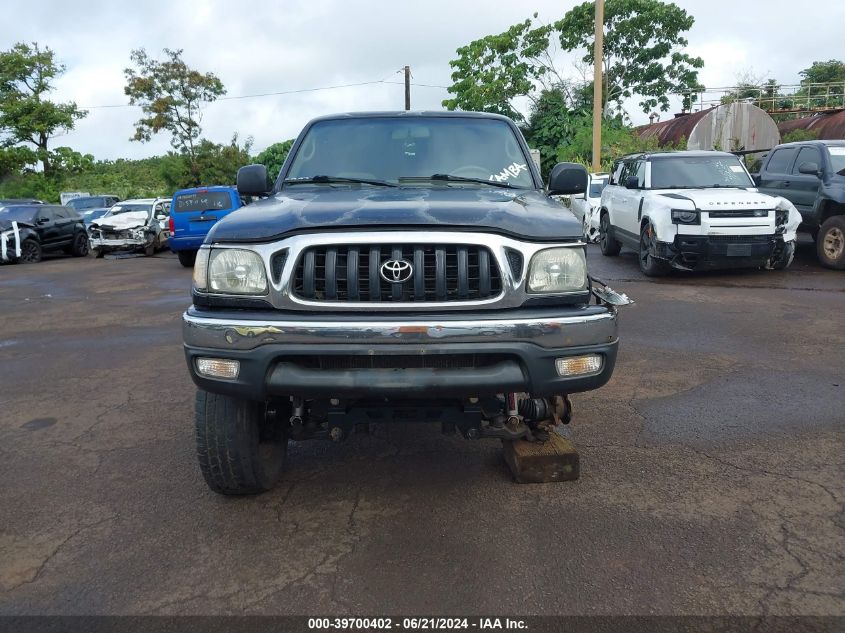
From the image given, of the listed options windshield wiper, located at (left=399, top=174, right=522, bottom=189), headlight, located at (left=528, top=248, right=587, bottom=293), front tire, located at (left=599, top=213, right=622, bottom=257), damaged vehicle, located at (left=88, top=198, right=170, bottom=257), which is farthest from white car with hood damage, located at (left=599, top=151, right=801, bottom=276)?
damaged vehicle, located at (left=88, top=198, right=170, bottom=257)

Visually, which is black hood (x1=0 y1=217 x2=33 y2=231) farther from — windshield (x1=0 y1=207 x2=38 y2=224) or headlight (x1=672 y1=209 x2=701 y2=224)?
headlight (x1=672 y1=209 x2=701 y2=224)

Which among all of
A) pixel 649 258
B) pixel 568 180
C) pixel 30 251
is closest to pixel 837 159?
pixel 649 258

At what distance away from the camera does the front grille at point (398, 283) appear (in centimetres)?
291

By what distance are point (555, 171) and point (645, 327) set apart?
11.3 feet

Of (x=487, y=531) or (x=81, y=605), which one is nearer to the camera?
(x=81, y=605)

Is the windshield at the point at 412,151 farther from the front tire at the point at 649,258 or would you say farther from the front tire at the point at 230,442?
the front tire at the point at 649,258

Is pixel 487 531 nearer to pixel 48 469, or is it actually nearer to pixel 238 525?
pixel 238 525

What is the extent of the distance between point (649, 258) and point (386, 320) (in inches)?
345

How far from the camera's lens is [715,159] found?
1104 cm

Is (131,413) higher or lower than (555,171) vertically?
lower

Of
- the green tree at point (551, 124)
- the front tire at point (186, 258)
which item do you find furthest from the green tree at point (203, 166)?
the front tire at point (186, 258)

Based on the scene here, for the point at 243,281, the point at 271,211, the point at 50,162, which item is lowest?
the point at 243,281

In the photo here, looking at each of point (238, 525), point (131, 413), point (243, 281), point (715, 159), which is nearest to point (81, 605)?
point (238, 525)

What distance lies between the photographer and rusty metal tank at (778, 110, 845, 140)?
2076cm
